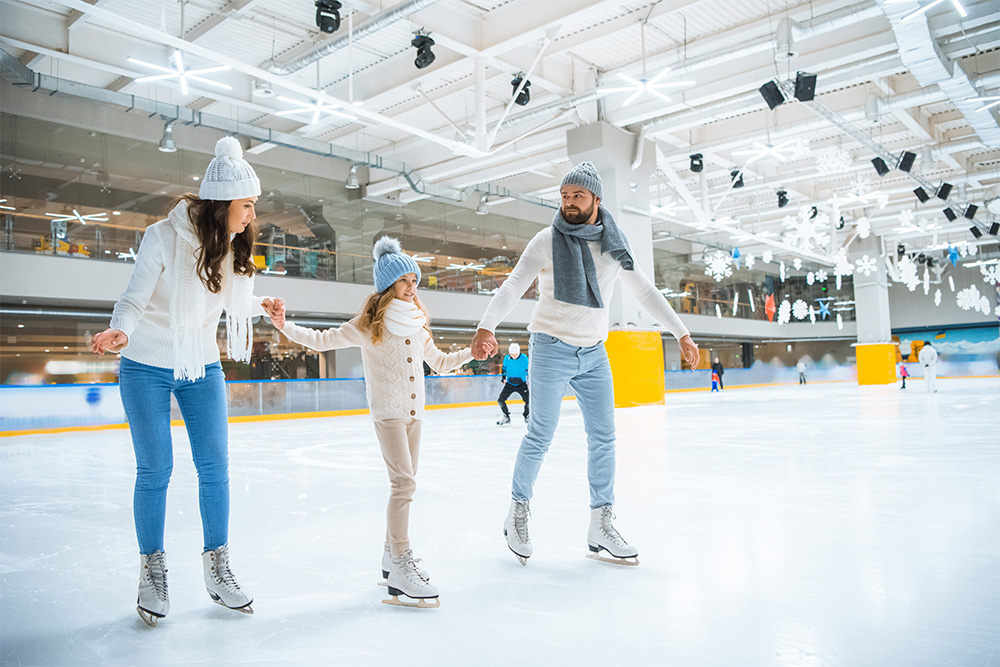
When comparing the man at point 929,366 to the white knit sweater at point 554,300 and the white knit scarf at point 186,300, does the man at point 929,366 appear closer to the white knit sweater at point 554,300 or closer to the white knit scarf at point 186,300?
the white knit sweater at point 554,300

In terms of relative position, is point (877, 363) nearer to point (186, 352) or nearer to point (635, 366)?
point (635, 366)

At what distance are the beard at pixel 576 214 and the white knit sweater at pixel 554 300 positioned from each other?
0.24 feet

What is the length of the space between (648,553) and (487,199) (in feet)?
56.2

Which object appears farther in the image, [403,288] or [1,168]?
[1,168]

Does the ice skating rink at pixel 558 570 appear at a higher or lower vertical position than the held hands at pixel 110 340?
lower

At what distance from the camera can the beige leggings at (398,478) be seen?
205 cm

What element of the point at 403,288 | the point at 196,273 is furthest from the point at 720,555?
the point at 196,273

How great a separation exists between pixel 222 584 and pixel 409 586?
525 mm

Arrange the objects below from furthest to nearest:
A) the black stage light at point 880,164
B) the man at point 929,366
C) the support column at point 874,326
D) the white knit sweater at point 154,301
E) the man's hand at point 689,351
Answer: the support column at point 874,326 → the man at point 929,366 → the black stage light at point 880,164 → the man's hand at point 689,351 → the white knit sweater at point 154,301

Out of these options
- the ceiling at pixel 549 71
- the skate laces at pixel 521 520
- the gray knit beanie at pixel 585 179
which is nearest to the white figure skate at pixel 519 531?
the skate laces at pixel 521 520

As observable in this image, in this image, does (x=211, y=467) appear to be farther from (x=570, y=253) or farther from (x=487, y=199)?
(x=487, y=199)

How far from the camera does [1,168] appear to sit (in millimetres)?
12672

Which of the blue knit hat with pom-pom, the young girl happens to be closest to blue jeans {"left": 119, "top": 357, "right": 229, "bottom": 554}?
the young girl

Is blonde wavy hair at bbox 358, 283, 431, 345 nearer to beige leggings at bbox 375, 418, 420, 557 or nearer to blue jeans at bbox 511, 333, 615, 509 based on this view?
beige leggings at bbox 375, 418, 420, 557
